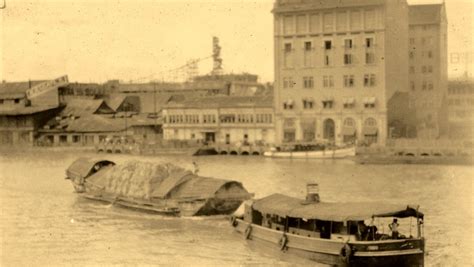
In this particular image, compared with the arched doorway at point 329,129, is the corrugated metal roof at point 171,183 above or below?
below

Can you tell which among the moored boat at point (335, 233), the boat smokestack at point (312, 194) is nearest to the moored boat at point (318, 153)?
the moored boat at point (335, 233)

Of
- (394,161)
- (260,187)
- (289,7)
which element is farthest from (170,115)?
(260,187)

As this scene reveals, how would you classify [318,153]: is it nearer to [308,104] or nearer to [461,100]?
[308,104]

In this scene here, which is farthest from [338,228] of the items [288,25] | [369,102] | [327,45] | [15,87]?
[15,87]

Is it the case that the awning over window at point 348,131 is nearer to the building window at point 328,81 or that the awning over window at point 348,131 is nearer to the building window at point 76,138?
the building window at point 328,81

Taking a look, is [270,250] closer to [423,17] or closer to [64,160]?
[64,160]

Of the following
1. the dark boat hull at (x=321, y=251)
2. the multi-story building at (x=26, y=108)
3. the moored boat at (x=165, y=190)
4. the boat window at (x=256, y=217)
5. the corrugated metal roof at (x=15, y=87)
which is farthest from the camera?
the corrugated metal roof at (x=15, y=87)
